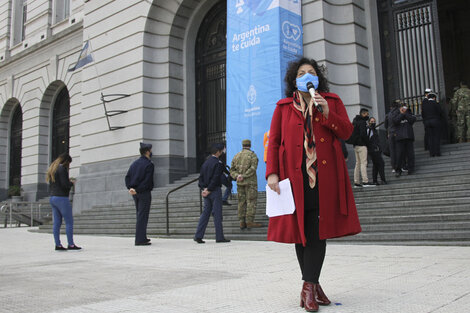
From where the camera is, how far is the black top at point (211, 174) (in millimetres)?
8961

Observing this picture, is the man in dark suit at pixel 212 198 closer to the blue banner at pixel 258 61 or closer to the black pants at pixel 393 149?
the blue banner at pixel 258 61

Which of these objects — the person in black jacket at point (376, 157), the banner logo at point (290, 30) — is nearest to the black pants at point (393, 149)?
the person in black jacket at point (376, 157)

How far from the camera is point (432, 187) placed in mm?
8758

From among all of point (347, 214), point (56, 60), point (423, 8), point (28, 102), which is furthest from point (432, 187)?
point (28, 102)

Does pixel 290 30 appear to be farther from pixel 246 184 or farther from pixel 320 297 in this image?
pixel 320 297

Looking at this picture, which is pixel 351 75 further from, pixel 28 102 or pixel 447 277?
pixel 28 102

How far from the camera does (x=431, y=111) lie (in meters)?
11.2

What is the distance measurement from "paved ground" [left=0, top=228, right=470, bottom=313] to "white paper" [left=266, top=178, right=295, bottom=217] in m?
0.70

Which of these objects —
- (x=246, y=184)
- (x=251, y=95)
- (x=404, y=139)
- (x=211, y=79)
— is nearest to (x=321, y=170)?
(x=246, y=184)

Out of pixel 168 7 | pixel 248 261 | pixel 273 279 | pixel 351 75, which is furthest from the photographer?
pixel 168 7

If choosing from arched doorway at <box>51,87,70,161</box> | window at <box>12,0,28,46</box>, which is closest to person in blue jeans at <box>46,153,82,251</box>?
arched doorway at <box>51,87,70,161</box>

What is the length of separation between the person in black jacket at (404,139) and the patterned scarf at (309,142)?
23.8ft

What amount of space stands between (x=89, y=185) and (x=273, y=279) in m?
14.4

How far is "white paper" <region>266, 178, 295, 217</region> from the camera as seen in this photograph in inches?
138
